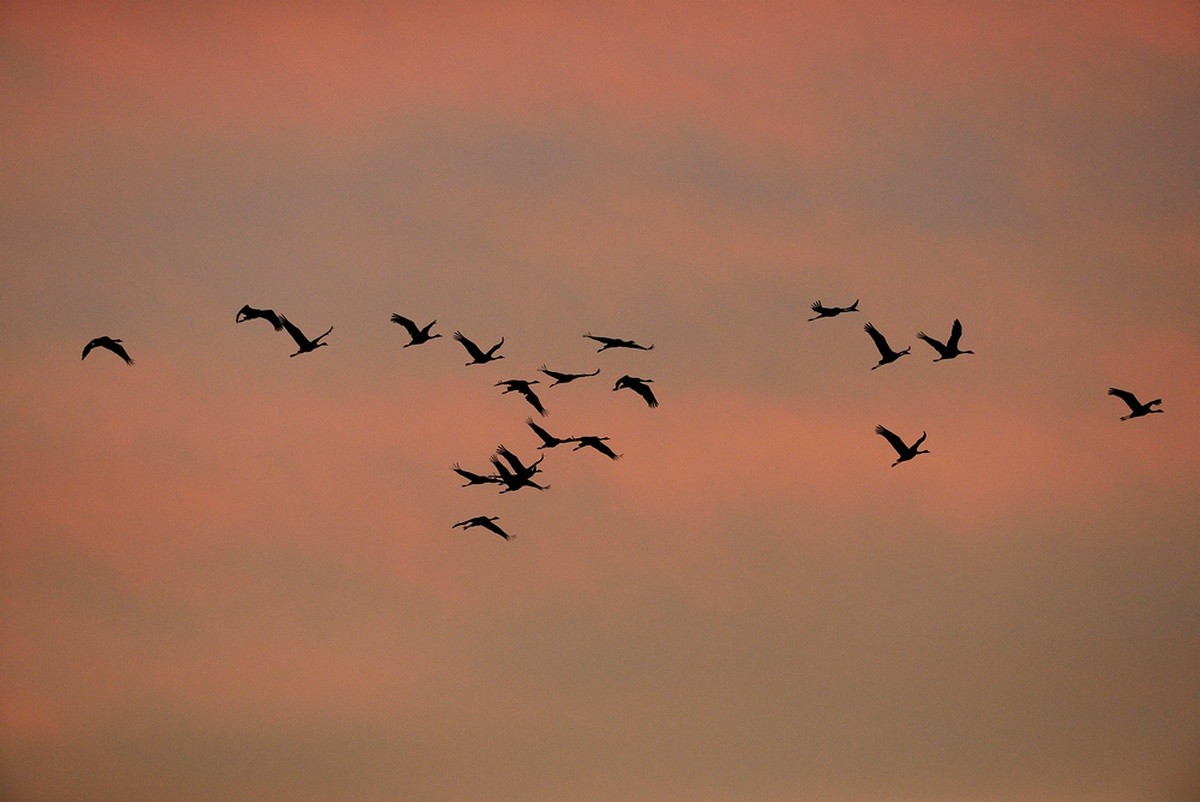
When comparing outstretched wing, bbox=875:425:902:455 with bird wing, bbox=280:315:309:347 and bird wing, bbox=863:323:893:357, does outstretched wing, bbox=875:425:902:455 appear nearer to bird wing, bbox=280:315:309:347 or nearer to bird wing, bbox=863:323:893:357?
bird wing, bbox=863:323:893:357

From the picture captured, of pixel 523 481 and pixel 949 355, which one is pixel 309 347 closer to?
pixel 523 481

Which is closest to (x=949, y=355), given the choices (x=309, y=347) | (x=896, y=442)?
(x=896, y=442)

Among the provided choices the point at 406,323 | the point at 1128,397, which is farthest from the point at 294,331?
the point at 1128,397

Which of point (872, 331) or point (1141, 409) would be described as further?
point (1141, 409)

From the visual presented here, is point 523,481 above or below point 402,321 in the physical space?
below

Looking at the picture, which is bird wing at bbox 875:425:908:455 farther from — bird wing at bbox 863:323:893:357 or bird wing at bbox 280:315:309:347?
bird wing at bbox 280:315:309:347

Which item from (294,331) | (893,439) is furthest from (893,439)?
(294,331)

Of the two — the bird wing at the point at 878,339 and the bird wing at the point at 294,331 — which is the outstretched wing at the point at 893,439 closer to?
the bird wing at the point at 878,339

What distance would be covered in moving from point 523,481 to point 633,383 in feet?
21.4

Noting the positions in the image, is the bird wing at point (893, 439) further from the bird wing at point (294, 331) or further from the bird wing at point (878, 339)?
the bird wing at point (294, 331)

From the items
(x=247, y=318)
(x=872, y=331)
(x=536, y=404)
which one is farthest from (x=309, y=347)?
(x=872, y=331)

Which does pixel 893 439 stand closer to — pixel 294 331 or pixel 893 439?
pixel 893 439

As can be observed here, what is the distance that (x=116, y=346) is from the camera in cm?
7094

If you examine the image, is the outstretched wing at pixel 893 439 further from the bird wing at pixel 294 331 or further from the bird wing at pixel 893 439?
the bird wing at pixel 294 331
